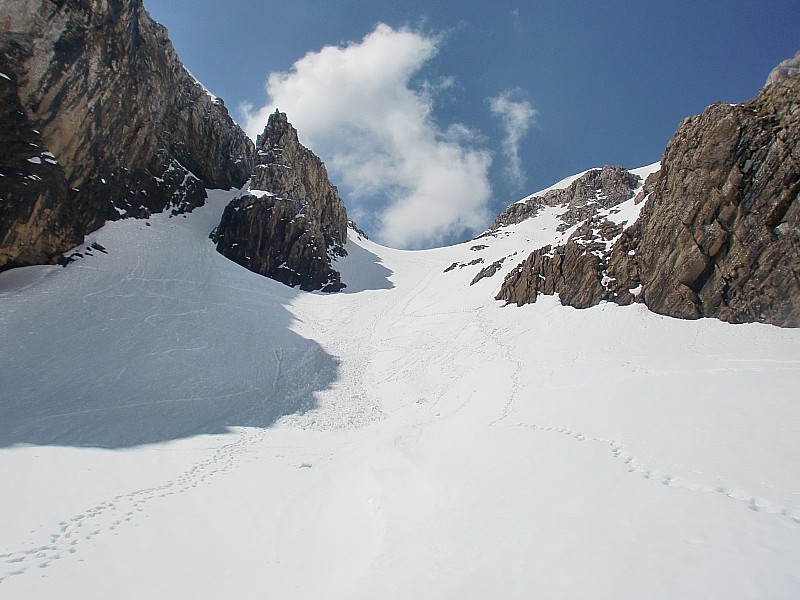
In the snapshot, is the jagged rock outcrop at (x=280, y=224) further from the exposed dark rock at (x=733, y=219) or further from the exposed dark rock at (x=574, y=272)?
the exposed dark rock at (x=733, y=219)

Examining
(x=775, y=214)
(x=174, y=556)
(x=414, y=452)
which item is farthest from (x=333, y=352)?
(x=775, y=214)

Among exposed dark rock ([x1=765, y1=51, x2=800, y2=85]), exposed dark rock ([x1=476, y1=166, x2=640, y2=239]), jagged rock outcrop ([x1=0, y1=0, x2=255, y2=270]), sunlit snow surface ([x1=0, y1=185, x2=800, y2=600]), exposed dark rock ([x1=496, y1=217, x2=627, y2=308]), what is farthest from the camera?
exposed dark rock ([x1=476, y1=166, x2=640, y2=239])

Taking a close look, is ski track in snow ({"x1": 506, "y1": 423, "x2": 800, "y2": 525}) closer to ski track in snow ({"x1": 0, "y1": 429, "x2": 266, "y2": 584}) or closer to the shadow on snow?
ski track in snow ({"x1": 0, "y1": 429, "x2": 266, "y2": 584})

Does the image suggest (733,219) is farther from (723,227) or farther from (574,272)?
(574,272)

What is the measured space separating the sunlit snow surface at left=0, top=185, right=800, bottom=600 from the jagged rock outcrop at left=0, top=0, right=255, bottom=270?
15.8ft

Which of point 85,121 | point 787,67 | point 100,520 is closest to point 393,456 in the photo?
point 100,520

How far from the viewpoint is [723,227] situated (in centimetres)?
2122

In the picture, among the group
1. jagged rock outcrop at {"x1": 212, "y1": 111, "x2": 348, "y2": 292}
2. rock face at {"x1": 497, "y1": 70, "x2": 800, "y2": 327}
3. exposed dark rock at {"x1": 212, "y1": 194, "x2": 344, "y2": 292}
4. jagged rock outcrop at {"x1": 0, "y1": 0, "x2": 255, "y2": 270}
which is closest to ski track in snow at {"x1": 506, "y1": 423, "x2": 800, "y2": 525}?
rock face at {"x1": 497, "y1": 70, "x2": 800, "y2": 327}

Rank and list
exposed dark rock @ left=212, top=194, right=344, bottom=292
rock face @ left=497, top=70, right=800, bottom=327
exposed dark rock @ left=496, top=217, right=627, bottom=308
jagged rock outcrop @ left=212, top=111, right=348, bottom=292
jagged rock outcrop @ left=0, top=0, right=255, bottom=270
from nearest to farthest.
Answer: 1. rock face @ left=497, top=70, right=800, bottom=327
2. exposed dark rock @ left=496, top=217, right=627, bottom=308
3. jagged rock outcrop @ left=0, top=0, right=255, bottom=270
4. exposed dark rock @ left=212, top=194, right=344, bottom=292
5. jagged rock outcrop @ left=212, top=111, right=348, bottom=292

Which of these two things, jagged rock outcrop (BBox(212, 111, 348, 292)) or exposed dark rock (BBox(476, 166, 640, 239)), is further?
→ exposed dark rock (BBox(476, 166, 640, 239))

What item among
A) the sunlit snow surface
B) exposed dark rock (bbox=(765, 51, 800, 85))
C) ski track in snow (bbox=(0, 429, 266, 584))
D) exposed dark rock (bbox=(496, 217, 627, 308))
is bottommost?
ski track in snow (bbox=(0, 429, 266, 584))

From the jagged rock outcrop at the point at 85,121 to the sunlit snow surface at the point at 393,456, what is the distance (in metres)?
4.82

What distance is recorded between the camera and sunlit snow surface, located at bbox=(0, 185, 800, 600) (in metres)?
5.26

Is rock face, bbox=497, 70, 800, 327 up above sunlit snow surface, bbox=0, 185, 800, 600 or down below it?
above
